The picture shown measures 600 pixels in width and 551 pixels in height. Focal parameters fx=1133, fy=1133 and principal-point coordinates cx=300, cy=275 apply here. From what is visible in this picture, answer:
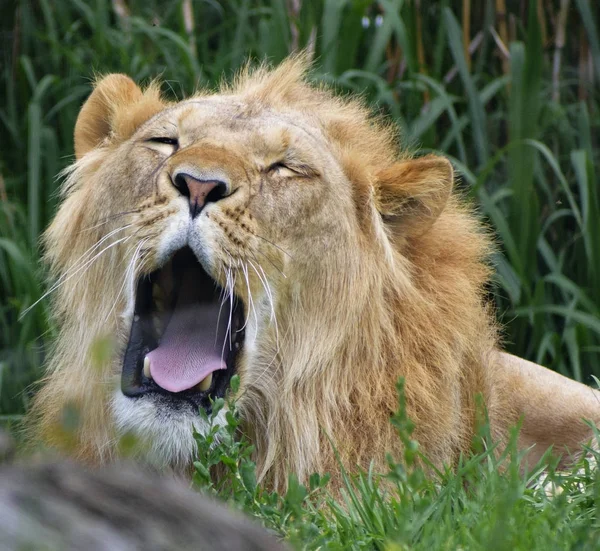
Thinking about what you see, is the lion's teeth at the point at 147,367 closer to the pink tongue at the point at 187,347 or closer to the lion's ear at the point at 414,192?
the pink tongue at the point at 187,347

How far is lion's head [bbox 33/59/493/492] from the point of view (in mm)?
3119

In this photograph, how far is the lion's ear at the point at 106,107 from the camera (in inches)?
147

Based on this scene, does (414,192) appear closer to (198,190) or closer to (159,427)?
(198,190)

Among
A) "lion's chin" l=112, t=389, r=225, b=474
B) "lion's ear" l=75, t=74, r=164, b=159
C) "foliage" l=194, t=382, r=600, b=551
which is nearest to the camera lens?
"foliage" l=194, t=382, r=600, b=551

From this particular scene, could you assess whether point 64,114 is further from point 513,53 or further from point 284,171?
point 284,171

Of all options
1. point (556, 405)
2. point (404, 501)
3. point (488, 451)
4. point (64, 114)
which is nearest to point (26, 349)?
point (64, 114)

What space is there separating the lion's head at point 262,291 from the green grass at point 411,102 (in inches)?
45.5

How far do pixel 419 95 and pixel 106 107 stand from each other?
2.09m

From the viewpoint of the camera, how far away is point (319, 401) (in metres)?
3.33

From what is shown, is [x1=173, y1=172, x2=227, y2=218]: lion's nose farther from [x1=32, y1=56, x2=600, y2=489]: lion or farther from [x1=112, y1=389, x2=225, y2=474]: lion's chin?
[x1=112, y1=389, x2=225, y2=474]: lion's chin

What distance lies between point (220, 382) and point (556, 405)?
1284 millimetres

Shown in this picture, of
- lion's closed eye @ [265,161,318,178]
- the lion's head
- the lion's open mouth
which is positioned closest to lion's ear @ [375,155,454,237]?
the lion's head

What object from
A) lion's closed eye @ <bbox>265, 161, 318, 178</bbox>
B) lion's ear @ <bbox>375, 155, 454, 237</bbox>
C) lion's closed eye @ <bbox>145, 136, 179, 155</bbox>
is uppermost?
lion's closed eye @ <bbox>145, 136, 179, 155</bbox>

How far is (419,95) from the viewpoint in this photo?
5.46 m
